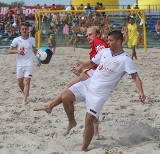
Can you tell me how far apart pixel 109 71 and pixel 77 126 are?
1.66 meters

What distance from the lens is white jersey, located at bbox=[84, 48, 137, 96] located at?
5.91m

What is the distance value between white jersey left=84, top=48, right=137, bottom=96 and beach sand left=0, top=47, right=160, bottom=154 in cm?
73

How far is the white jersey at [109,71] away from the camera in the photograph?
5.91m

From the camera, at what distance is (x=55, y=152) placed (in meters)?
5.84

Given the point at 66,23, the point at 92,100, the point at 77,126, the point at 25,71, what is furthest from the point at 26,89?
the point at 66,23

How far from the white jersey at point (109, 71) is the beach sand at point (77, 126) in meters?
0.73

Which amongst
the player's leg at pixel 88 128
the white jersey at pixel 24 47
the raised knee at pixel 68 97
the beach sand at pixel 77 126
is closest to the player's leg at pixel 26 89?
the beach sand at pixel 77 126

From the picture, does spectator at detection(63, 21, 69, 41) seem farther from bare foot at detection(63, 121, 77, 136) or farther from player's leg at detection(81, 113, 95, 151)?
player's leg at detection(81, 113, 95, 151)

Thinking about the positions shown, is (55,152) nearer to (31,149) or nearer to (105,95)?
(31,149)

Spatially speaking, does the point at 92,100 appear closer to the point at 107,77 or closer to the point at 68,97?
the point at 107,77

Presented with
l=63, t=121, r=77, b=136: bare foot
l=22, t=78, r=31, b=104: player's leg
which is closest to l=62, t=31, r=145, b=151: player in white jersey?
l=63, t=121, r=77, b=136: bare foot

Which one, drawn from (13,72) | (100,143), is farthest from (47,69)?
(100,143)

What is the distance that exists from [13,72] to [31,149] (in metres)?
8.42

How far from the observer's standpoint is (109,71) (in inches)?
234
